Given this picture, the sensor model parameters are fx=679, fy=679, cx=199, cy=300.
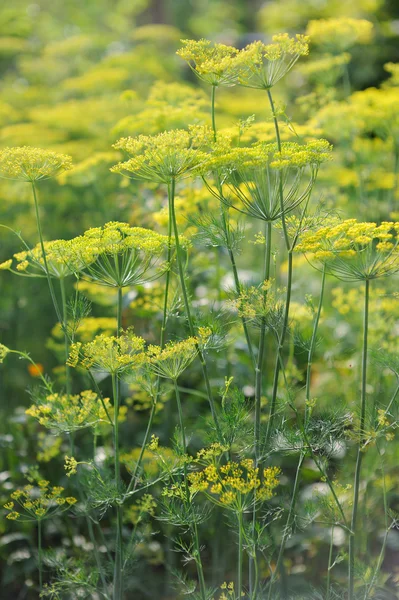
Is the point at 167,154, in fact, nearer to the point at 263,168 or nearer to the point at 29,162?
the point at 263,168

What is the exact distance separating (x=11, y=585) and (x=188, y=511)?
5.81 feet

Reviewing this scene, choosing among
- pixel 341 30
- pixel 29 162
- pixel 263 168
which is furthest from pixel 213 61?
pixel 341 30

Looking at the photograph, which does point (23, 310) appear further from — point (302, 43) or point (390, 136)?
point (302, 43)

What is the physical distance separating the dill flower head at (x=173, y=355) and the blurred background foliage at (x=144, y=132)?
0.88 meters

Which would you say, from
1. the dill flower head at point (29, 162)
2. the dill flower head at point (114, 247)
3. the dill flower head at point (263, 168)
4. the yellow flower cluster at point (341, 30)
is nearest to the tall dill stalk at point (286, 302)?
the dill flower head at point (263, 168)

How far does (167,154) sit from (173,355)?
2.19 feet

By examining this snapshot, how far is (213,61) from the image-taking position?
7.91 ft

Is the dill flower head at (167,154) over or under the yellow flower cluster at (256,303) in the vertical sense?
over

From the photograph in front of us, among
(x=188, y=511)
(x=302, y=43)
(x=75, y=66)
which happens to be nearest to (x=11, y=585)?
(x=188, y=511)

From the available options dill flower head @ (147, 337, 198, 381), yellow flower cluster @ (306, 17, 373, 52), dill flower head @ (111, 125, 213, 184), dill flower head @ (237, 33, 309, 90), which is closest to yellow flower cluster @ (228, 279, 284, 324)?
dill flower head @ (147, 337, 198, 381)

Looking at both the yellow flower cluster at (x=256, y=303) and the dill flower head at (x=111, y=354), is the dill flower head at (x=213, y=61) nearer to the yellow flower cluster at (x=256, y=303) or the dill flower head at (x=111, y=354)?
the yellow flower cluster at (x=256, y=303)

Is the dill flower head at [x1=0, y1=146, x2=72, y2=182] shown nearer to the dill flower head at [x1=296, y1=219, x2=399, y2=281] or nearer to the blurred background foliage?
the blurred background foliage

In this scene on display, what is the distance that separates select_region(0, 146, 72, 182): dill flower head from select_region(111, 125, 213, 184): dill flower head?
241 mm

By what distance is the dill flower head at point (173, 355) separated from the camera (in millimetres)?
2258
